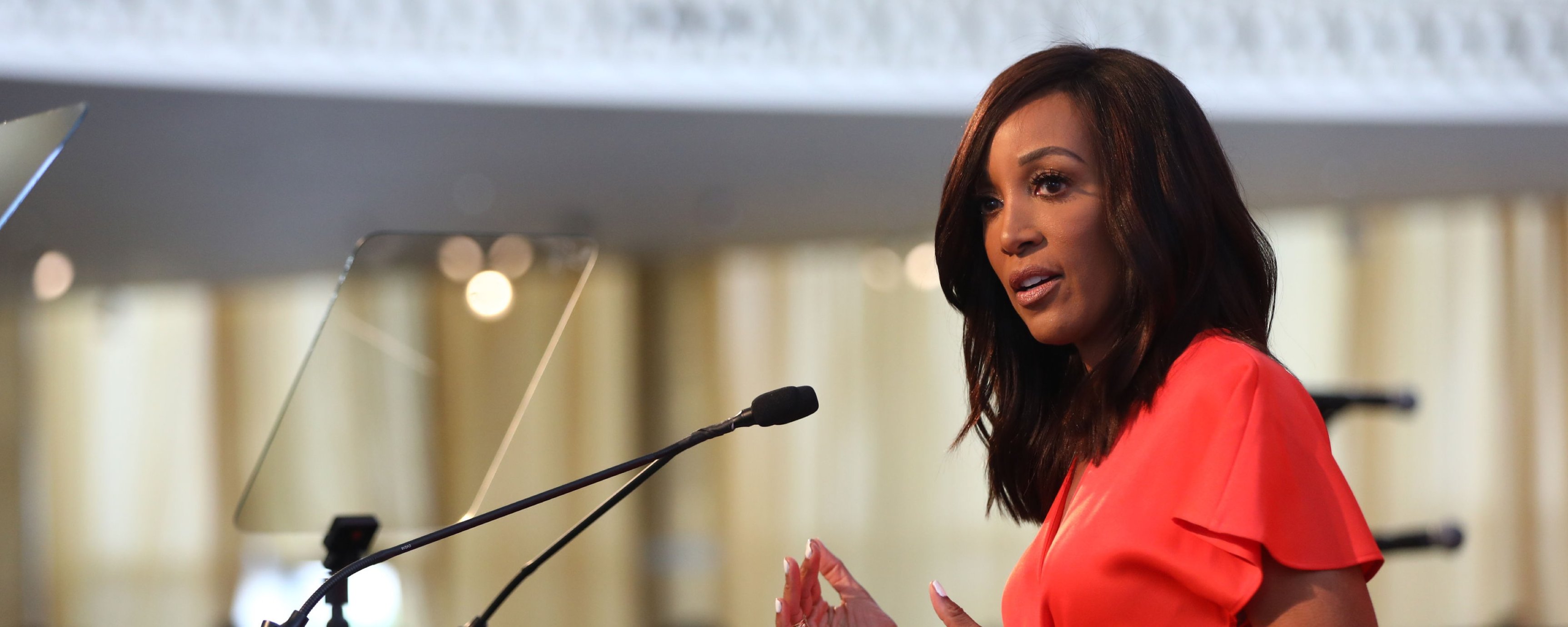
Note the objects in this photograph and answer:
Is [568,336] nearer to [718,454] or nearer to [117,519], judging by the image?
[718,454]

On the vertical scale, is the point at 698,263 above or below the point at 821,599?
above

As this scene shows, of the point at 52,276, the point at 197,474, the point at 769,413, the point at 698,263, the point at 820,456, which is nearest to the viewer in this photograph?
the point at 769,413

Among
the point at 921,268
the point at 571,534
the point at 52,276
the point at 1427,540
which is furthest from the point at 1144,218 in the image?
the point at 921,268

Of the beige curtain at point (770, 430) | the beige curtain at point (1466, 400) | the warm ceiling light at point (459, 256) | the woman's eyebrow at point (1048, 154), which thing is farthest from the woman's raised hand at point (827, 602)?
the beige curtain at point (1466, 400)

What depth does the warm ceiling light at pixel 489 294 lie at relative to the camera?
1.91 meters

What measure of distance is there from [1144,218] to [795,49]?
8.15 feet

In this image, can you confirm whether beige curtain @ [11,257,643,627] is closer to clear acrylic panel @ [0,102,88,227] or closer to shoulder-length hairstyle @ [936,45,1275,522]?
clear acrylic panel @ [0,102,88,227]

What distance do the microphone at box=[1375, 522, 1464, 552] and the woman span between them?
84.0 inches

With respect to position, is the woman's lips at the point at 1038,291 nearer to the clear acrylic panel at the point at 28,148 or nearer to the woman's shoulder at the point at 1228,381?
the woman's shoulder at the point at 1228,381

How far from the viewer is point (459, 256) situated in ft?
5.86

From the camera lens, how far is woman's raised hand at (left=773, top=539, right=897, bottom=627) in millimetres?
1202

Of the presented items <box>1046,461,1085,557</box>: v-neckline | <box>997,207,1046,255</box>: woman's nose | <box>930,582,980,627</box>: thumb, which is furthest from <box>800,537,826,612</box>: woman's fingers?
<box>997,207,1046,255</box>: woman's nose

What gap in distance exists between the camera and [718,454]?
18.5ft

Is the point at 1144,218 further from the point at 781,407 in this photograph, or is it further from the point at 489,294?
the point at 489,294
